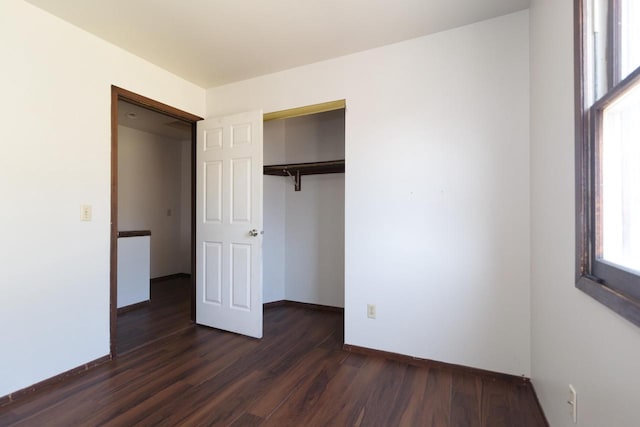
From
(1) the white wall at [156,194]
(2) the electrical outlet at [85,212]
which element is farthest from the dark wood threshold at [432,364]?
(1) the white wall at [156,194]

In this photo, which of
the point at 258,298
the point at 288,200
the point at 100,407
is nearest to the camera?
the point at 100,407

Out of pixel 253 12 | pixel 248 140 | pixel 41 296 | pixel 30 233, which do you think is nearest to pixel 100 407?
pixel 41 296

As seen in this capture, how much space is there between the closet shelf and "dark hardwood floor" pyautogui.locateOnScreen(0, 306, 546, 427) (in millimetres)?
1825

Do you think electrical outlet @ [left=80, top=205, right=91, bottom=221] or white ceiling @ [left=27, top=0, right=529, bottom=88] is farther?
electrical outlet @ [left=80, top=205, right=91, bottom=221]

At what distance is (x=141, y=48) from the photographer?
240 cm

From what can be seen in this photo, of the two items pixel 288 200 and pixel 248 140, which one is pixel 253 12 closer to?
pixel 248 140

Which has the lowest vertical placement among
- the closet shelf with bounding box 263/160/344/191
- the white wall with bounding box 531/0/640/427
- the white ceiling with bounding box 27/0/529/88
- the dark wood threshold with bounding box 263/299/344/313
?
the dark wood threshold with bounding box 263/299/344/313

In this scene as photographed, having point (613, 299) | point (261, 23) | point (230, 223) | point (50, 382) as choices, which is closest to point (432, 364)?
point (613, 299)

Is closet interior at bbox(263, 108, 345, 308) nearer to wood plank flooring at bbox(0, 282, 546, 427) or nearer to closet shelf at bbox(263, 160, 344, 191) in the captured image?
closet shelf at bbox(263, 160, 344, 191)

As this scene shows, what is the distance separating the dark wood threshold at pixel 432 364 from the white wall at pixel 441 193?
0.14ft

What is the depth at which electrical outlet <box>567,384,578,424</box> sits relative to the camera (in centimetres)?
114

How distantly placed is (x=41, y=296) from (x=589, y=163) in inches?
119

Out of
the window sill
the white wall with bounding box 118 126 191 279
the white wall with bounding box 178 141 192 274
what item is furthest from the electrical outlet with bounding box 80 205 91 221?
the white wall with bounding box 178 141 192 274

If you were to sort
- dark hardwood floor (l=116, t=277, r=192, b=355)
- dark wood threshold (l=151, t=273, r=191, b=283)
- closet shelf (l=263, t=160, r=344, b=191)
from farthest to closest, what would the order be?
dark wood threshold (l=151, t=273, r=191, b=283)
closet shelf (l=263, t=160, r=344, b=191)
dark hardwood floor (l=116, t=277, r=192, b=355)
